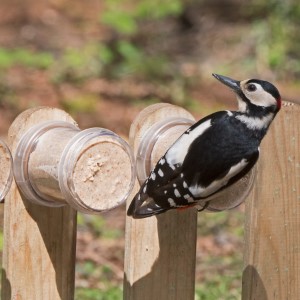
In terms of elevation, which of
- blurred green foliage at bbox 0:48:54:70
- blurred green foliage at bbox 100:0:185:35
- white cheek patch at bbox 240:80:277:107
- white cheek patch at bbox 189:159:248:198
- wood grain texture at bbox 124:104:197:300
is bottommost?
wood grain texture at bbox 124:104:197:300

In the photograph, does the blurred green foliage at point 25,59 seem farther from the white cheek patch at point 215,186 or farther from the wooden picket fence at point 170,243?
the white cheek patch at point 215,186

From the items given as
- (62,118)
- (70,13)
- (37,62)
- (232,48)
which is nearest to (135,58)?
(37,62)

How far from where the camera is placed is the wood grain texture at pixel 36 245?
3238 mm

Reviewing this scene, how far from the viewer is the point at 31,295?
3.30 m

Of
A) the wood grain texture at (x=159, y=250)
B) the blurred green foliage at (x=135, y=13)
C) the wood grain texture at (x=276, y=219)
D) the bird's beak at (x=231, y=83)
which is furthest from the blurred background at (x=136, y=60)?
the bird's beak at (x=231, y=83)

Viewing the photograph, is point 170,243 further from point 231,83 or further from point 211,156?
point 231,83

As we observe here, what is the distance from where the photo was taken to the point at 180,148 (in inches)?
125

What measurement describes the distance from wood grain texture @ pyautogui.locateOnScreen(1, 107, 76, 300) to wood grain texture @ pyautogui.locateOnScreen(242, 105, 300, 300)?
67cm

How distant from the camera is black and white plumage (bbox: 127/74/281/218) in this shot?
10.4 ft

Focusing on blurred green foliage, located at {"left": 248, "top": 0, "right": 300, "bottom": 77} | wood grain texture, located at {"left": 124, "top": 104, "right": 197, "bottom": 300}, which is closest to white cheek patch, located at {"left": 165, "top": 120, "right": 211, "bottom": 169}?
wood grain texture, located at {"left": 124, "top": 104, "right": 197, "bottom": 300}

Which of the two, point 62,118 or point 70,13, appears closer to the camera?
point 62,118

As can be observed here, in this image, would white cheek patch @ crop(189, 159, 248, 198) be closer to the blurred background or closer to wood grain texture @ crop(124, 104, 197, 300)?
wood grain texture @ crop(124, 104, 197, 300)

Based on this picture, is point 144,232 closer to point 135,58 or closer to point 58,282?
point 58,282

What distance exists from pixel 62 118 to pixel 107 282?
7.21 ft
